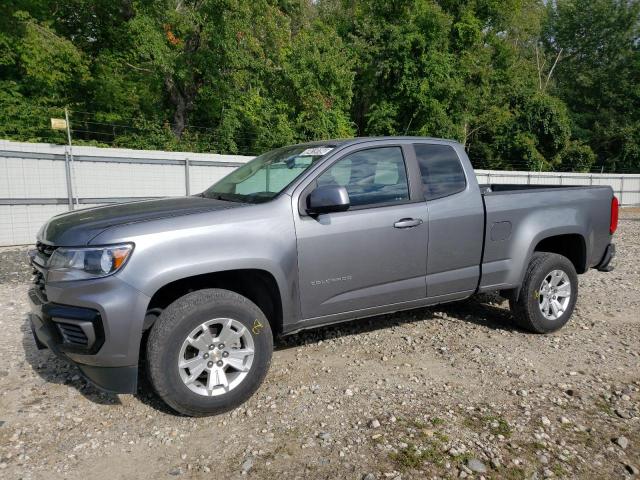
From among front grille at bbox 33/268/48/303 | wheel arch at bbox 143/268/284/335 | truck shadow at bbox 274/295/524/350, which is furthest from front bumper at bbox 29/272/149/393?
truck shadow at bbox 274/295/524/350

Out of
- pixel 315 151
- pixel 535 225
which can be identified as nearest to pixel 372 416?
pixel 315 151

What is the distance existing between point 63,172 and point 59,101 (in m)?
9.17

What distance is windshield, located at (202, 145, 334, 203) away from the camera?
376 cm

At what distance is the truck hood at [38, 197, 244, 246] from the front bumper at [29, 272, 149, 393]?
0.30 m

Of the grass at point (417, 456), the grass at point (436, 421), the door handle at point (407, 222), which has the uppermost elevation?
the door handle at point (407, 222)

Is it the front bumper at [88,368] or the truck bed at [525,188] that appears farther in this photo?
the truck bed at [525,188]

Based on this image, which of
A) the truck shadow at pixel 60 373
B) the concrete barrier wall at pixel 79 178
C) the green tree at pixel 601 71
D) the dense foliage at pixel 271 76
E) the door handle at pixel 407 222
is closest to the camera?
the truck shadow at pixel 60 373

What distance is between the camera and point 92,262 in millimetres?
2947

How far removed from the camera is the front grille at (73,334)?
2930 mm

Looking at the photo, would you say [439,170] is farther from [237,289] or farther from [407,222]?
[237,289]

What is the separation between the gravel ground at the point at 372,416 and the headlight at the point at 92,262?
1022mm

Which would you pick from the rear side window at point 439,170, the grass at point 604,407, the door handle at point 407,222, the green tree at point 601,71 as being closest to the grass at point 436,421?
the grass at point 604,407

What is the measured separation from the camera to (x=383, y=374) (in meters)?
3.91

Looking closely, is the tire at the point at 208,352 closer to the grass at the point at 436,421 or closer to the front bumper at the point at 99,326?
the front bumper at the point at 99,326
